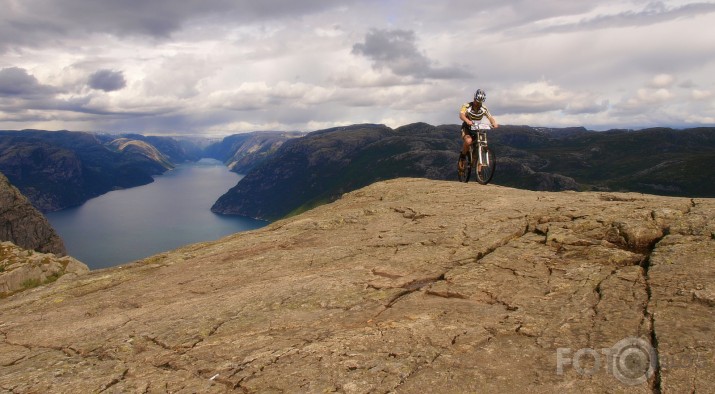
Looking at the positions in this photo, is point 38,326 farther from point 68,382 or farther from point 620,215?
point 620,215

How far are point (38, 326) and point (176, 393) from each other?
8480 millimetres

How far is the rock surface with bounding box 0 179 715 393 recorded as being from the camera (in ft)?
27.1

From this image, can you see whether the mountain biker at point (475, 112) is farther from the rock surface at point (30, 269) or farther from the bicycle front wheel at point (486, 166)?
the rock surface at point (30, 269)

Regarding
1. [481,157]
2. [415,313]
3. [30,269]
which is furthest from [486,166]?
[30,269]

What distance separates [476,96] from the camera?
82.7 ft

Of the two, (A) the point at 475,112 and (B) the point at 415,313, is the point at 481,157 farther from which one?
(B) the point at 415,313

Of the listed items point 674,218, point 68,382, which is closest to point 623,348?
point 674,218

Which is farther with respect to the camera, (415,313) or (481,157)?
(481,157)

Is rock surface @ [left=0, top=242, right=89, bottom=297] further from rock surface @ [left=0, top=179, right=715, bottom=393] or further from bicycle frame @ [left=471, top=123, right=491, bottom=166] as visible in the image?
bicycle frame @ [left=471, top=123, right=491, bottom=166]

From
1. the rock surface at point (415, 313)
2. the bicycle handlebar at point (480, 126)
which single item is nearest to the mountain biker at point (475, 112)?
the bicycle handlebar at point (480, 126)

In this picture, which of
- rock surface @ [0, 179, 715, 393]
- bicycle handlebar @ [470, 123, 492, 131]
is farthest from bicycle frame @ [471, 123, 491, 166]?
rock surface @ [0, 179, 715, 393]

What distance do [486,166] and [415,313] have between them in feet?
56.9

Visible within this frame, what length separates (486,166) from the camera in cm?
2600

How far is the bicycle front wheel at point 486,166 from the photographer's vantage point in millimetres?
25719
